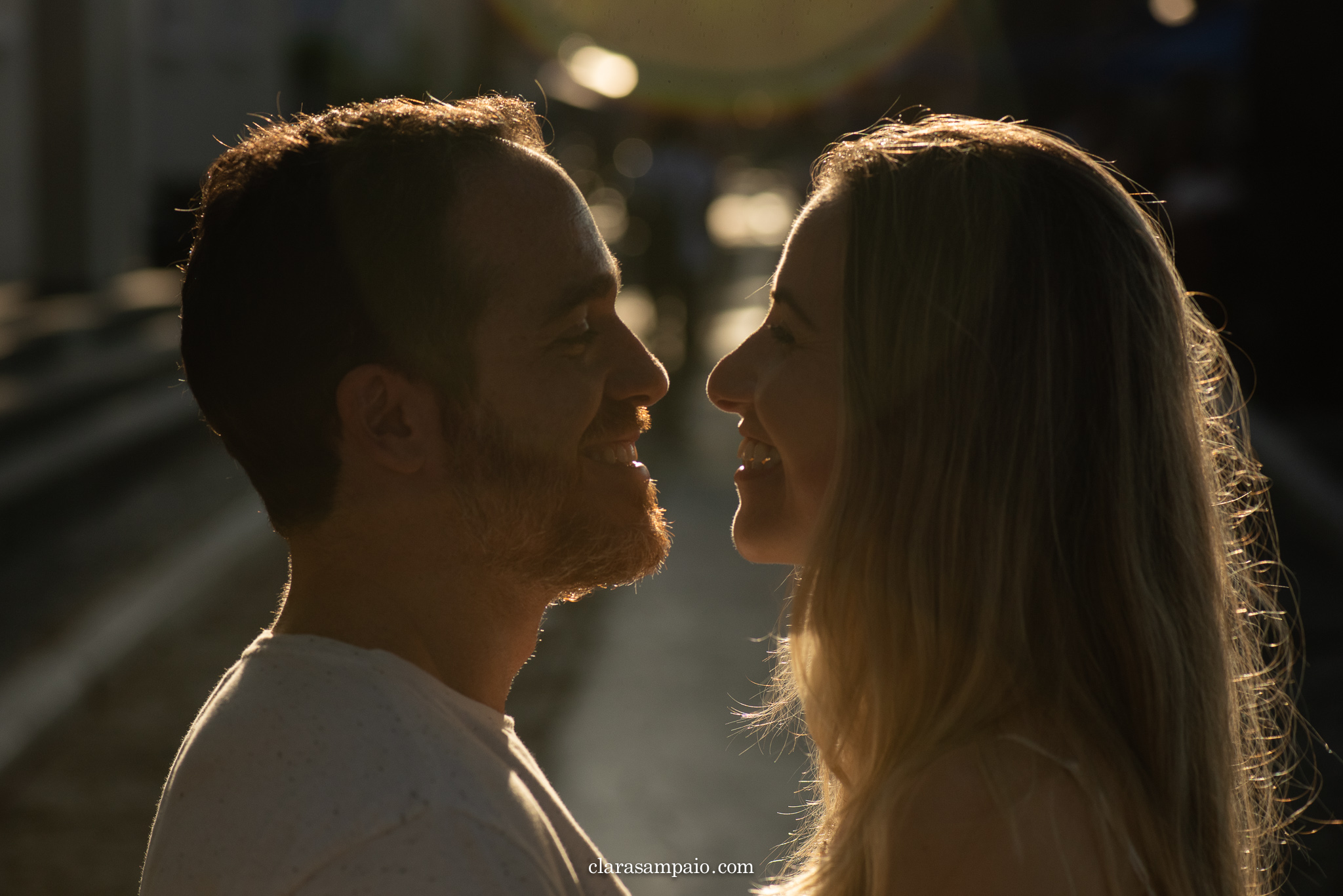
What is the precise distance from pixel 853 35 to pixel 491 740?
1909 millimetres

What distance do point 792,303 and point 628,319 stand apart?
16413 millimetres

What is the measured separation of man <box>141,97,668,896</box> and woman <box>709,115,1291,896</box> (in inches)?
16.6

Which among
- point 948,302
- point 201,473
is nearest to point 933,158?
point 948,302

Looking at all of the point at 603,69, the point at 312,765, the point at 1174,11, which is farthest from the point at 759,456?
the point at 1174,11

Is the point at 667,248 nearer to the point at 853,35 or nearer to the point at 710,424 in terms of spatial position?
the point at 710,424

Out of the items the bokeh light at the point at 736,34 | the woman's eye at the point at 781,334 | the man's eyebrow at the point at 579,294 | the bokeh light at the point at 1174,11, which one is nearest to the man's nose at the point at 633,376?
the man's eyebrow at the point at 579,294

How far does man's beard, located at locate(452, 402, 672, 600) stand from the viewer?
2.10 meters

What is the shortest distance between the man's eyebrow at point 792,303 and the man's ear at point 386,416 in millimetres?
621

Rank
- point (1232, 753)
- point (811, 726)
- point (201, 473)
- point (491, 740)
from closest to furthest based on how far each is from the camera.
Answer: point (491, 740)
point (1232, 753)
point (811, 726)
point (201, 473)

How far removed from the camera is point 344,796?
5.17 feet

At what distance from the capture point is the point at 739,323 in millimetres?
18719

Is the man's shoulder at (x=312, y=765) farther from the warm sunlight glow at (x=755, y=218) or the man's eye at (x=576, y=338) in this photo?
the warm sunlight glow at (x=755, y=218)

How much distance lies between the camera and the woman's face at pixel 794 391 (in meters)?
2.20

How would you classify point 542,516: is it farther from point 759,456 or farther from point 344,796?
point 344,796
